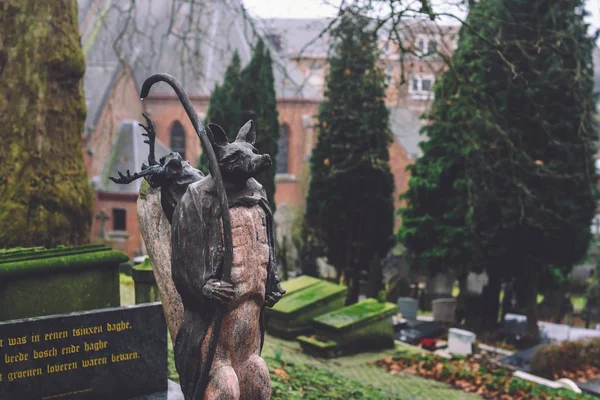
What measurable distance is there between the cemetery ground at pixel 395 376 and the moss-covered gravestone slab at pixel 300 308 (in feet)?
0.92

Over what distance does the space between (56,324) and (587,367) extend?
453 inches

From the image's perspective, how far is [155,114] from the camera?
36.8 meters

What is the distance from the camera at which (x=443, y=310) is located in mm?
21766

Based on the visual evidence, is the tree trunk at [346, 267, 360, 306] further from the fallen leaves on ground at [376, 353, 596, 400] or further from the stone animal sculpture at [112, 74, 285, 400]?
the stone animal sculpture at [112, 74, 285, 400]

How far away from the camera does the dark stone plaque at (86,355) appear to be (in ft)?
20.5

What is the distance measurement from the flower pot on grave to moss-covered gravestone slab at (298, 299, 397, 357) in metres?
8.36

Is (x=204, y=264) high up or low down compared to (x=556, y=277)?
up

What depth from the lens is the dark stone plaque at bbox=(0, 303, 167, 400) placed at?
625cm

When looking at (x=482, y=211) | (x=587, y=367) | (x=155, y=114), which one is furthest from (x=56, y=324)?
(x=155, y=114)

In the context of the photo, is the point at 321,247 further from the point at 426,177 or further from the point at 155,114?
the point at 155,114

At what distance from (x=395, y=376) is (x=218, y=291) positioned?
26.4 ft

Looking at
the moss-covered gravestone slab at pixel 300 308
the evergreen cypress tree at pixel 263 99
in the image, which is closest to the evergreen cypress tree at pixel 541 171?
the moss-covered gravestone slab at pixel 300 308

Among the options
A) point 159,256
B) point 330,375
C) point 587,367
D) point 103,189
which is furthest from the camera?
point 103,189

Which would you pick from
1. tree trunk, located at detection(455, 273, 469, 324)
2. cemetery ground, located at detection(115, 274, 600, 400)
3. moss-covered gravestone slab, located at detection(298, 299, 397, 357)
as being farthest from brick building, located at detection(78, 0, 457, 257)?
cemetery ground, located at detection(115, 274, 600, 400)
